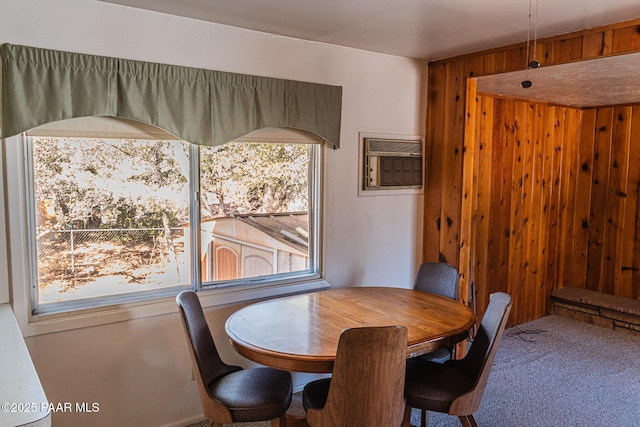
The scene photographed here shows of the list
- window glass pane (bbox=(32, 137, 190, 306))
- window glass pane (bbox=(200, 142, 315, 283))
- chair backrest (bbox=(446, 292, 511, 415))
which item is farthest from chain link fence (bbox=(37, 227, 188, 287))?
chair backrest (bbox=(446, 292, 511, 415))

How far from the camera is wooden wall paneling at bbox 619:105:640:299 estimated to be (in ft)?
15.1

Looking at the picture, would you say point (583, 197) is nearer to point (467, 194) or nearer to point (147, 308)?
point (467, 194)

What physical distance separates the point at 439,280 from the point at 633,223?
9.45 feet

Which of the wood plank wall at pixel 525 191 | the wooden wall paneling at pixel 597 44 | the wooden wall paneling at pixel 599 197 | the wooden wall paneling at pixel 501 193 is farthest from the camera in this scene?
the wooden wall paneling at pixel 599 197

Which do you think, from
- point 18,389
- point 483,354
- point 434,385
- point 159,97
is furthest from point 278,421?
point 159,97

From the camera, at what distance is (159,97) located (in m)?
2.52

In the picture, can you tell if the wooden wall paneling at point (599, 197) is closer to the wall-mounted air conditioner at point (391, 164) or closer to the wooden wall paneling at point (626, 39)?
the wall-mounted air conditioner at point (391, 164)

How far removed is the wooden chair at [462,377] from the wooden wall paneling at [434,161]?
140 cm

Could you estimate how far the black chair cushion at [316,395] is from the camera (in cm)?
211

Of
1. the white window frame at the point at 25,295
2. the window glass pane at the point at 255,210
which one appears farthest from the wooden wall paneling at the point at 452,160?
the white window frame at the point at 25,295

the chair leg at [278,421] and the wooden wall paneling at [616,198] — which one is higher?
the wooden wall paneling at [616,198]

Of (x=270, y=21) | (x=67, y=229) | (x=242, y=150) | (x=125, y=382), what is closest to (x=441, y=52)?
(x=270, y=21)

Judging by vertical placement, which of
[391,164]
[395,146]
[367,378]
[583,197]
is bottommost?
[367,378]

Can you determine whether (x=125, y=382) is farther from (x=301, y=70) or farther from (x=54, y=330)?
(x=301, y=70)
